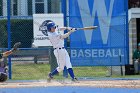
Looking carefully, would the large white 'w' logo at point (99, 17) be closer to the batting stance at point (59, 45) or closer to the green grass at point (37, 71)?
the green grass at point (37, 71)

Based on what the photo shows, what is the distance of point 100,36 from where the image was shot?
19.0m

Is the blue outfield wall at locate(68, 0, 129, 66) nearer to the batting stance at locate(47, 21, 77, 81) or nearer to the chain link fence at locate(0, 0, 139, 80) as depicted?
the chain link fence at locate(0, 0, 139, 80)

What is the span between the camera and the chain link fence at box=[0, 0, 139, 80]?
18.9 meters

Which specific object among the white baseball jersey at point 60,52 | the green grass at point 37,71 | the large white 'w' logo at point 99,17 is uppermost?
the large white 'w' logo at point 99,17

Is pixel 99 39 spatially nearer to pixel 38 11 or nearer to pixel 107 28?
pixel 107 28

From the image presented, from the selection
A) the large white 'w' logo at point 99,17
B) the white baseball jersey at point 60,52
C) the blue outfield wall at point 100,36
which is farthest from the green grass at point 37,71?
the white baseball jersey at point 60,52

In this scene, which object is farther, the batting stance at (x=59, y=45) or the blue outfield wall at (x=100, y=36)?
the blue outfield wall at (x=100, y=36)

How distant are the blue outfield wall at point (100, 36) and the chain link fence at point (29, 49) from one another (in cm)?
27

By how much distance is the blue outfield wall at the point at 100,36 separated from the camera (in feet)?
62.3

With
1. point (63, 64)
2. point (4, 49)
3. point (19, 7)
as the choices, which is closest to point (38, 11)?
point (19, 7)

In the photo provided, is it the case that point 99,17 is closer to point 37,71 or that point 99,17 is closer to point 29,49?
point 29,49

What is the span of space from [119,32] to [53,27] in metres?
4.84
